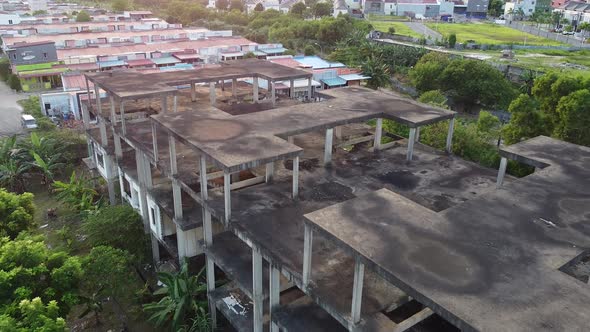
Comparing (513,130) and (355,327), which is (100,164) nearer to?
(355,327)

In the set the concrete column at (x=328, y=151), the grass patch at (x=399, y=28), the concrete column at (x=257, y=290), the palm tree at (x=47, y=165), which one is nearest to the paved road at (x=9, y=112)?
the palm tree at (x=47, y=165)

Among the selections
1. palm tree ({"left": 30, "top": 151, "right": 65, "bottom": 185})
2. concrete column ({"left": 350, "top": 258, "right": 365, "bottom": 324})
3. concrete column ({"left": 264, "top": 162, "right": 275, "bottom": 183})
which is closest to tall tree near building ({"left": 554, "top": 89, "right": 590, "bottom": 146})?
concrete column ({"left": 264, "top": 162, "right": 275, "bottom": 183})

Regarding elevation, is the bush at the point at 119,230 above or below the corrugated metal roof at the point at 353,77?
below

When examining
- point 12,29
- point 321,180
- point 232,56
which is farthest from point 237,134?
point 12,29

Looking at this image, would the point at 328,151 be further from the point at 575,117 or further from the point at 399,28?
the point at 399,28

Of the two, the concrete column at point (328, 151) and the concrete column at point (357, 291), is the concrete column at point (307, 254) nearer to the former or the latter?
the concrete column at point (357, 291)

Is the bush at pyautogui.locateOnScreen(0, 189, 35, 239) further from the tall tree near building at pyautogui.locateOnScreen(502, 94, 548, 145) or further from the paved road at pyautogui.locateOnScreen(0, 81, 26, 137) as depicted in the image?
the tall tree near building at pyautogui.locateOnScreen(502, 94, 548, 145)
